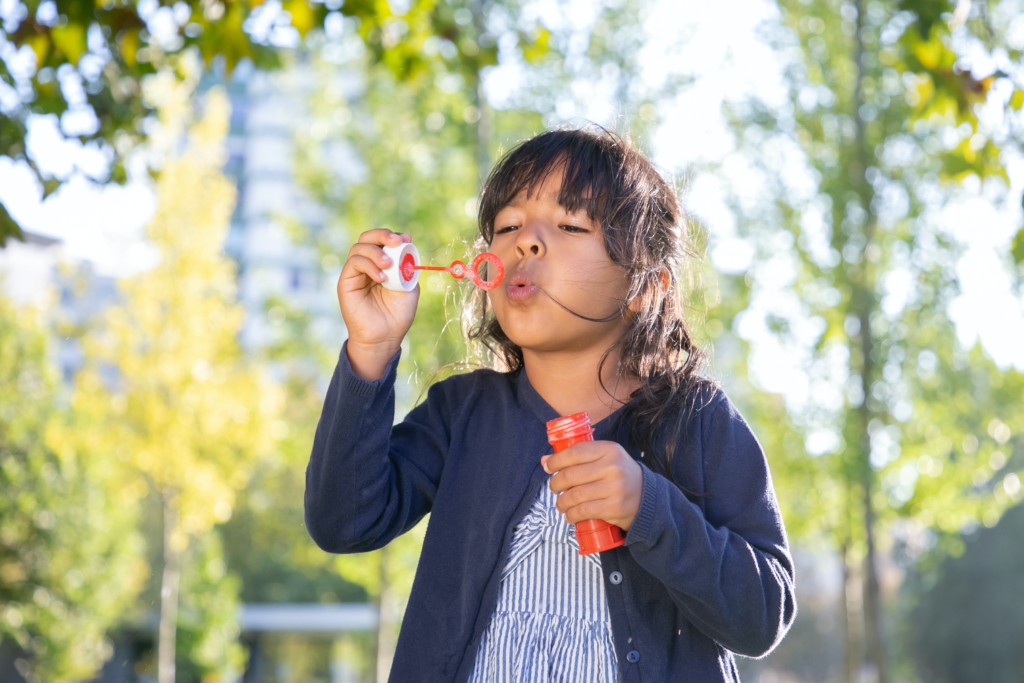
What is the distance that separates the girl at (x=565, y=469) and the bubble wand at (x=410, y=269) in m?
0.01

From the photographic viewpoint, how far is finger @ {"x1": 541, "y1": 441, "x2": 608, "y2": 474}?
113 cm

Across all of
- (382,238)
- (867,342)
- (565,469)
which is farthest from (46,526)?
(565,469)

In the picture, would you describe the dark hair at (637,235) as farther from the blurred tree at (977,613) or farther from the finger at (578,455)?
the blurred tree at (977,613)

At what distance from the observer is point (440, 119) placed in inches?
388

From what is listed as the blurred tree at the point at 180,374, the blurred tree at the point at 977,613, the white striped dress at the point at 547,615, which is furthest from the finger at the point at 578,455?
the blurred tree at the point at 977,613

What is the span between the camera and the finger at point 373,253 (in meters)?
1.35

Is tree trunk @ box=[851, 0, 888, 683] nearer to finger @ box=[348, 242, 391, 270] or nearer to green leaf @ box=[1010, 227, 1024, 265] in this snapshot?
green leaf @ box=[1010, 227, 1024, 265]

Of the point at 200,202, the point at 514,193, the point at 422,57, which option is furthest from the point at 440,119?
the point at 514,193

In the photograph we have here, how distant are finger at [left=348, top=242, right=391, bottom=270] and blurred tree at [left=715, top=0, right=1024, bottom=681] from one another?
728cm

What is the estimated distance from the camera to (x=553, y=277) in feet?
4.59

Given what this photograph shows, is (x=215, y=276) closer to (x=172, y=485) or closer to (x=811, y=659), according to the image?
(x=172, y=485)

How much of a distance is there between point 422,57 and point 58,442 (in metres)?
8.69

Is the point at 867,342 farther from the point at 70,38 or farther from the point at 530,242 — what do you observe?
the point at 530,242

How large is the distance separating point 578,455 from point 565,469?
26 millimetres
